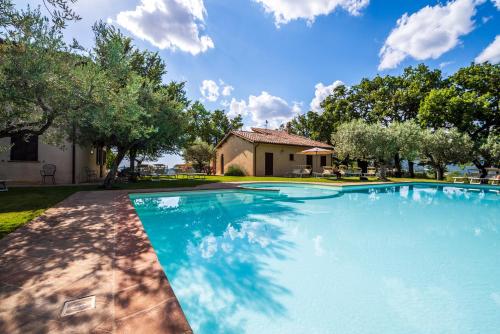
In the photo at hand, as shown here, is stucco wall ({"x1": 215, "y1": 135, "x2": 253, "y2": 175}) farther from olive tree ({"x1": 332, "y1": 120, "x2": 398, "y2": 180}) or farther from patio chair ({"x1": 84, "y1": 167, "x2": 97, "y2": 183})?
patio chair ({"x1": 84, "y1": 167, "x2": 97, "y2": 183})

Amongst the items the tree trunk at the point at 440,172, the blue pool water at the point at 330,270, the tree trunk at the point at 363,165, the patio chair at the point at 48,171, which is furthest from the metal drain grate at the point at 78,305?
the tree trunk at the point at 363,165

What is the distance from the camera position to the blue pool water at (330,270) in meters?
2.77

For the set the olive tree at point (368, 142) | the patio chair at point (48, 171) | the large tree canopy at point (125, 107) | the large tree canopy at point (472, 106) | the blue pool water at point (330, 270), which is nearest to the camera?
the blue pool water at point (330, 270)

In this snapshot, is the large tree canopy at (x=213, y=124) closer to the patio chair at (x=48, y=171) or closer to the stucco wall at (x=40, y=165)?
the stucco wall at (x=40, y=165)

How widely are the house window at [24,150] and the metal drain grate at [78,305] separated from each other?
1313cm

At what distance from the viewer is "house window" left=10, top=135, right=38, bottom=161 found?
38.0 ft

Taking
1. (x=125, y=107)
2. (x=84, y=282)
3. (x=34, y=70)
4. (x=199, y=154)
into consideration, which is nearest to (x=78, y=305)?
(x=84, y=282)

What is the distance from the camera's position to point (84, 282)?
257 centimetres

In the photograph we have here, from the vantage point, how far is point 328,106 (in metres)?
32.9

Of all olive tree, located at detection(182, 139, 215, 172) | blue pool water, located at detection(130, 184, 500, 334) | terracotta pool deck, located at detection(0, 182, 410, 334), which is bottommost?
blue pool water, located at detection(130, 184, 500, 334)

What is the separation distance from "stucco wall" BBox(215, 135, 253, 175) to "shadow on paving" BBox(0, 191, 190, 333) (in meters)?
17.5

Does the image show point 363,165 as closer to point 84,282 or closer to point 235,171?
point 235,171

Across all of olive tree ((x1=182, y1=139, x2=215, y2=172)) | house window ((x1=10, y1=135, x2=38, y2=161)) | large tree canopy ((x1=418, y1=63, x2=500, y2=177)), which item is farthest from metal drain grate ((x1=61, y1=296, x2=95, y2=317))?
large tree canopy ((x1=418, y1=63, x2=500, y2=177))

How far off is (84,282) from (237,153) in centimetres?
2105
